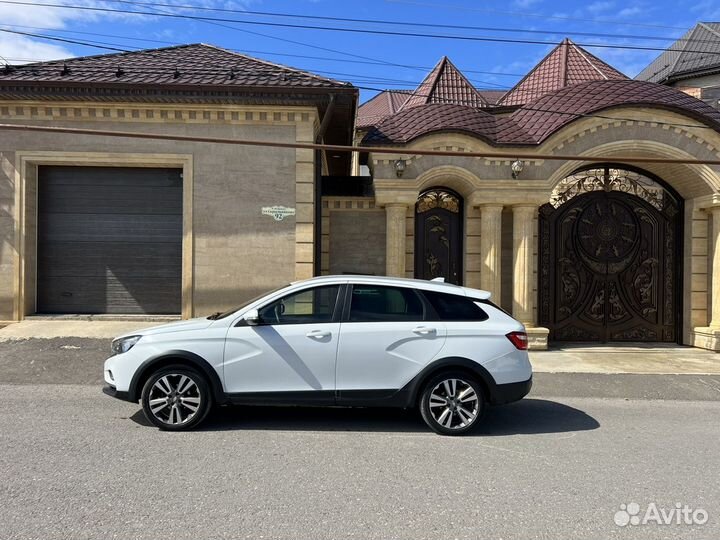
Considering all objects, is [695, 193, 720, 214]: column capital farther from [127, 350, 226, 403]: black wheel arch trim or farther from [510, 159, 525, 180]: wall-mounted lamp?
[127, 350, 226, 403]: black wheel arch trim

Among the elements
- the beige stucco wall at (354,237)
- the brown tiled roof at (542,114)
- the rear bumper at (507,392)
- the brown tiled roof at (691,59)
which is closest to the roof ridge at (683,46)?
the brown tiled roof at (691,59)

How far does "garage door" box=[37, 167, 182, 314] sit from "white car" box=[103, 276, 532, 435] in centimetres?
541

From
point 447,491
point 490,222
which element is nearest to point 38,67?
point 490,222

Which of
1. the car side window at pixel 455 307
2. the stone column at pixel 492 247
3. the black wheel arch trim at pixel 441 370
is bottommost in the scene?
the black wheel arch trim at pixel 441 370

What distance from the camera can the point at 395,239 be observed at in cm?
1025

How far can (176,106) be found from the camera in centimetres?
983

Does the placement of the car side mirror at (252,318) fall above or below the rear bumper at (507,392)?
above

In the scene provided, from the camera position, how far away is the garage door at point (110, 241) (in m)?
10.4

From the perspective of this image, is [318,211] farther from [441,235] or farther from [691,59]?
[691,59]

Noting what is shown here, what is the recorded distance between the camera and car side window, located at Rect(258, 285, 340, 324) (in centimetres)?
532

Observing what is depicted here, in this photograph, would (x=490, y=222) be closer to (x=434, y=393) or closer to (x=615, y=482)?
(x=434, y=393)

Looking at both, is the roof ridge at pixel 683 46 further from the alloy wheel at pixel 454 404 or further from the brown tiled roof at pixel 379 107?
the alloy wheel at pixel 454 404

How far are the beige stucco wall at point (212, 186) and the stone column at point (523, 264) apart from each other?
166 inches

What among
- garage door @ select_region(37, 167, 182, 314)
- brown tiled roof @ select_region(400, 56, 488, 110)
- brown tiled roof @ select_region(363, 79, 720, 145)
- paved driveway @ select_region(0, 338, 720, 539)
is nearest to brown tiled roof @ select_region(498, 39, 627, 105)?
brown tiled roof @ select_region(400, 56, 488, 110)
